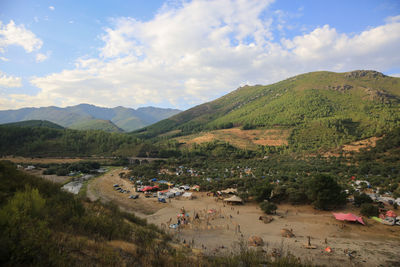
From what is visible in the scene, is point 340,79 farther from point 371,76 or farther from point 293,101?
point 293,101

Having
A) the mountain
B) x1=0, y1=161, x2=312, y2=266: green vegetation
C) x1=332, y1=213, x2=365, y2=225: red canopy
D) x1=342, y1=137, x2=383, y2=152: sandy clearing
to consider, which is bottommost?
x1=332, y1=213, x2=365, y2=225: red canopy

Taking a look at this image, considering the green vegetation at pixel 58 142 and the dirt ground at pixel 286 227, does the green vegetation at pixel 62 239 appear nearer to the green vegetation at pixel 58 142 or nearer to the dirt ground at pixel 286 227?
the dirt ground at pixel 286 227

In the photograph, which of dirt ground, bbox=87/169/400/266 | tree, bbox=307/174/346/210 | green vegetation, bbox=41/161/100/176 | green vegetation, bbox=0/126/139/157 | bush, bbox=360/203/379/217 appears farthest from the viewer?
green vegetation, bbox=0/126/139/157

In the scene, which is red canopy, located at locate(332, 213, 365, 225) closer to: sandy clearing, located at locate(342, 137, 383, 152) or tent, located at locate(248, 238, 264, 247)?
tent, located at locate(248, 238, 264, 247)

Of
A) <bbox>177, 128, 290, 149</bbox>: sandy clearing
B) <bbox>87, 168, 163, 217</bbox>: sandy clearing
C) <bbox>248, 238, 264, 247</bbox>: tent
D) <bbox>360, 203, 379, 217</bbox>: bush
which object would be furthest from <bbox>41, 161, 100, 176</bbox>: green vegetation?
<bbox>360, 203, 379, 217</bbox>: bush

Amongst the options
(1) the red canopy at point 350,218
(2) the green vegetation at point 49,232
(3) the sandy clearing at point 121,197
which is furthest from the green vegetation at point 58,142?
(1) the red canopy at point 350,218

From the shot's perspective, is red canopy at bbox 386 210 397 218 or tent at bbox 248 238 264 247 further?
red canopy at bbox 386 210 397 218
